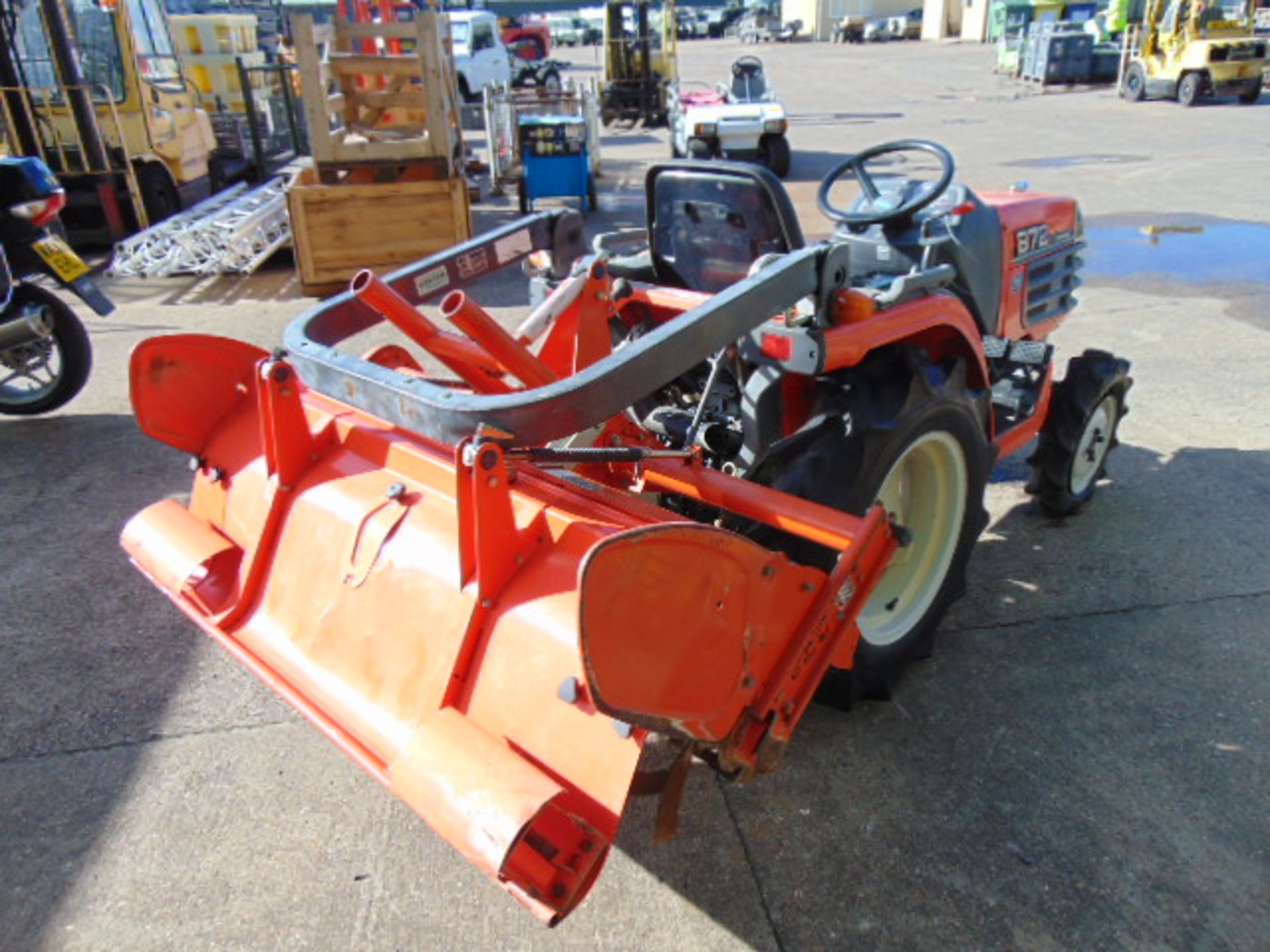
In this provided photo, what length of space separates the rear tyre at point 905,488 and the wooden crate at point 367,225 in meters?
4.93

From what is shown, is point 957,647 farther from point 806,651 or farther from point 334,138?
point 334,138

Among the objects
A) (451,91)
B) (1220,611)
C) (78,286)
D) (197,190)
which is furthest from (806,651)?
(197,190)

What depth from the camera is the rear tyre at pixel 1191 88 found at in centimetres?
1653

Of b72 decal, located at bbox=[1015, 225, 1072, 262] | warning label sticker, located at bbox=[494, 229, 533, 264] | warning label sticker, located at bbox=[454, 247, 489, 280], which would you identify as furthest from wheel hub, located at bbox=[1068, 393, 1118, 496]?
warning label sticker, located at bbox=[454, 247, 489, 280]

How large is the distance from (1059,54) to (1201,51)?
429cm

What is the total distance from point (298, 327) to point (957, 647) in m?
2.11

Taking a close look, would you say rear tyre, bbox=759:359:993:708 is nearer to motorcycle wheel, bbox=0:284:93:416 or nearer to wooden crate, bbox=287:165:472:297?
motorcycle wheel, bbox=0:284:93:416

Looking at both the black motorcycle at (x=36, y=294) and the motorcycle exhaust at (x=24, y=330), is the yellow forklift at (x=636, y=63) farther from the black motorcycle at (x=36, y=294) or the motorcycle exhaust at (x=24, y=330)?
the motorcycle exhaust at (x=24, y=330)

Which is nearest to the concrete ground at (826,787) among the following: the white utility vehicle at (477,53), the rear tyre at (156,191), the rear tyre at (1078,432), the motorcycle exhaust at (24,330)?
the rear tyre at (1078,432)

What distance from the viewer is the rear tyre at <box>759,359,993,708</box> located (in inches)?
90.3

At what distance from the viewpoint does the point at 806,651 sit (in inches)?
77.9

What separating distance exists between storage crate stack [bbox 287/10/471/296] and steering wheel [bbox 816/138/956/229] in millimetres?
4474

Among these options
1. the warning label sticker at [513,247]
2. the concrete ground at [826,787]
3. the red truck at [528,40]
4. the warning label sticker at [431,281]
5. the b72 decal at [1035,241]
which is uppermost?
the red truck at [528,40]

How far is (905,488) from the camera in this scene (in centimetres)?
285
